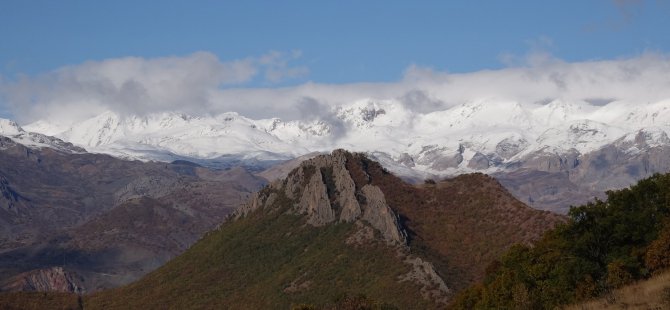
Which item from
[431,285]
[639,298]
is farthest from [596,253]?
[431,285]

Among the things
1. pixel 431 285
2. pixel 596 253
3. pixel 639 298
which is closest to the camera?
pixel 639 298

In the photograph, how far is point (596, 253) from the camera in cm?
10181

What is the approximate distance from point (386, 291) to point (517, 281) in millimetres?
89361

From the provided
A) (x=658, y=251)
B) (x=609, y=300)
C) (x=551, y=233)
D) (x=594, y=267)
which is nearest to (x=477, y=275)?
(x=551, y=233)

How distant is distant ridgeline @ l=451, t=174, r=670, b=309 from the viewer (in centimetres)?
8844

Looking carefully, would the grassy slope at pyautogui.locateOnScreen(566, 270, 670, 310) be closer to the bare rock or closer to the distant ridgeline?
the distant ridgeline

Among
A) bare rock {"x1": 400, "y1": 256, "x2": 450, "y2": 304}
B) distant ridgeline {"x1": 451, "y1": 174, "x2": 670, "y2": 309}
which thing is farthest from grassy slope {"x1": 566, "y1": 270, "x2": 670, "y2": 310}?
bare rock {"x1": 400, "y1": 256, "x2": 450, "y2": 304}

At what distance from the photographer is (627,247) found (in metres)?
102

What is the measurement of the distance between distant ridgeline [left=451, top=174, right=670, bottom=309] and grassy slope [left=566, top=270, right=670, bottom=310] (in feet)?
46.8

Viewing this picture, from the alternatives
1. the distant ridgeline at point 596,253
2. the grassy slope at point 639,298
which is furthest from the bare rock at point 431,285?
the grassy slope at point 639,298

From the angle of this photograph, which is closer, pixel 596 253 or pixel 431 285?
pixel 596 253

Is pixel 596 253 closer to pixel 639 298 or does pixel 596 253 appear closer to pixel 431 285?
pixel 639 298

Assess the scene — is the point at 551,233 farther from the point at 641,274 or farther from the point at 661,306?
the point at 661,306

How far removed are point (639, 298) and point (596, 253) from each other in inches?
1531
